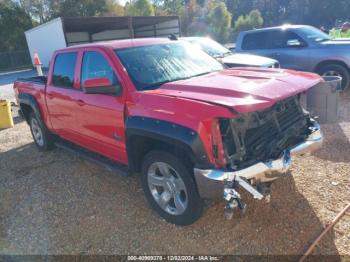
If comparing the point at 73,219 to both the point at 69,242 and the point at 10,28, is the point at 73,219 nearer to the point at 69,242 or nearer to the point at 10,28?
the point at 69,242

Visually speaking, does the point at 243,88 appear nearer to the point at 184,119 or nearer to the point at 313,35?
the point at 184,119

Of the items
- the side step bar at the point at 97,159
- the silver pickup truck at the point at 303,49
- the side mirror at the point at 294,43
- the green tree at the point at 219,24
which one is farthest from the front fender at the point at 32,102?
the green tree at the point at 219,24

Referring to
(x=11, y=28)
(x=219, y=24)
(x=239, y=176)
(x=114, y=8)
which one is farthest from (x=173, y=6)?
(x=239, y=176)

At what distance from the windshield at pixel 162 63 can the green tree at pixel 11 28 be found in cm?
3384

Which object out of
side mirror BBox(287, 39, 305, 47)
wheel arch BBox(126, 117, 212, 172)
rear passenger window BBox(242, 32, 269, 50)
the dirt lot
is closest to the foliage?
rear passenger window BBox(242, 32, 269, 50)

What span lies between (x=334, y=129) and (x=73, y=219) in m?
4.66

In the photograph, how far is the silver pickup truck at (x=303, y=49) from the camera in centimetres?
808

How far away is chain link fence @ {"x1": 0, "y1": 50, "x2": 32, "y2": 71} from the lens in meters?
31.9

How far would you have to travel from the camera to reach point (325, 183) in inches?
159

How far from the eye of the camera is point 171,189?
135 inches

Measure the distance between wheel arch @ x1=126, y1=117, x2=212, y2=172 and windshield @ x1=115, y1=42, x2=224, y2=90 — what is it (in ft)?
1.71

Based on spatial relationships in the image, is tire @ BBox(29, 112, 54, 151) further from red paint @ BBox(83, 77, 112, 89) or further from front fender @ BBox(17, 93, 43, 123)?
red paint @ BBox(83, 77, 112, 89)

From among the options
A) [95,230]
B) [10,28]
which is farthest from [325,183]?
[10,28]

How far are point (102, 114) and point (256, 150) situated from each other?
6.19 feet
